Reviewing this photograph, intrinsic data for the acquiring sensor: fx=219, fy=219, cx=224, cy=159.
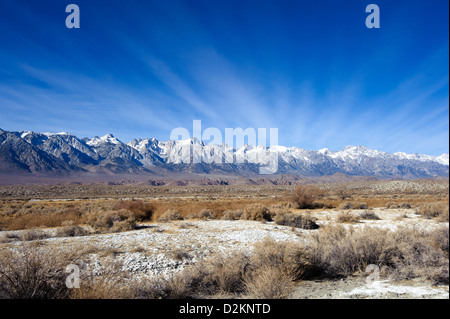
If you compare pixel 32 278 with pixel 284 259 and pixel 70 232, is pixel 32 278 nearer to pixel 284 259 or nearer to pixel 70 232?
pixel 284 259

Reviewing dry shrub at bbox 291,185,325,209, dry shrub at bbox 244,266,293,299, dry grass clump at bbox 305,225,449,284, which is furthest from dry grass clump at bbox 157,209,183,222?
dry shrub at bbox 291,185,325,209

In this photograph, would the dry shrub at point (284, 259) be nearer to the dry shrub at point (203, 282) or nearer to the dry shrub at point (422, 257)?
the dry shrub at point (203, 282)

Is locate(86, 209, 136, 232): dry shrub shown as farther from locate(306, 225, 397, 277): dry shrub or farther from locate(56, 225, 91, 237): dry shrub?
locate(306, 225, 397, 277): dry shrub

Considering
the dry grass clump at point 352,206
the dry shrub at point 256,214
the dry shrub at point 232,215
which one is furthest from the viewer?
the dry grass clump at point 352,206

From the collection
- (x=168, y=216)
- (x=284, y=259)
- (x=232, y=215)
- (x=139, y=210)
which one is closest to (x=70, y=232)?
(x=168, y=216)

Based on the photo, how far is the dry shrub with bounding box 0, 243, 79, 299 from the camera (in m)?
3.79

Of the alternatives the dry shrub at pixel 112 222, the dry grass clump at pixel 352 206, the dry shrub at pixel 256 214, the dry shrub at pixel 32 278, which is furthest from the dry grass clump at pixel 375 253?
the dry grass clump at pixel 352 206

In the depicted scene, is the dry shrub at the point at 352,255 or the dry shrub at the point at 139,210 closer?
the dry shrub at the point at 352,255

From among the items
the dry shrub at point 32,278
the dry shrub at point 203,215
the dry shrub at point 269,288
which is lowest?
the dry shrub at point 203,215

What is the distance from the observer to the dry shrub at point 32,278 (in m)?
3.79

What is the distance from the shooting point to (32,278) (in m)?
3.99
